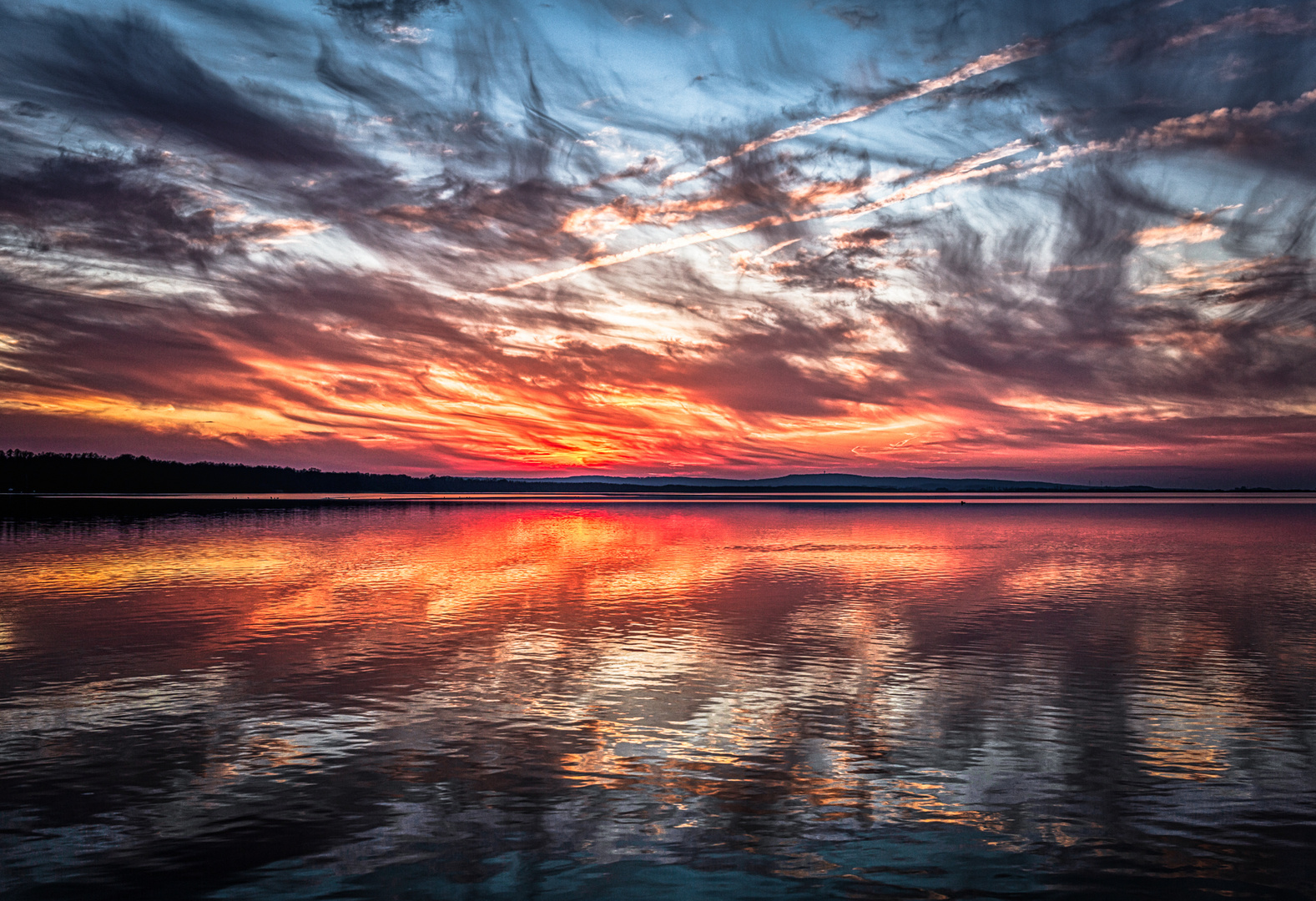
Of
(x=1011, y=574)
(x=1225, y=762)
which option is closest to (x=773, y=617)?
(x=1225, y=762)

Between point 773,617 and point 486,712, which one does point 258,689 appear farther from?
point 773,617

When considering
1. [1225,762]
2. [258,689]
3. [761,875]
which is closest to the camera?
[761,875]

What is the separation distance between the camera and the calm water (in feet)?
33.9

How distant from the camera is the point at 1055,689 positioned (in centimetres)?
1903

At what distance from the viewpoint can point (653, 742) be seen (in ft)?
49.4

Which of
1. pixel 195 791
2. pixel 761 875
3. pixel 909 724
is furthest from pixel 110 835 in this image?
pixel 909 724

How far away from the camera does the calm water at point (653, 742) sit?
10320 mm

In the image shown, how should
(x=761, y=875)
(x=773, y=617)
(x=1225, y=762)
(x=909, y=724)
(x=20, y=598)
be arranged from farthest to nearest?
(x=20, y=598)
(x=773, y=617)
(x=909, y=724)
(x=1225, y=762)
(x=761, y=875)

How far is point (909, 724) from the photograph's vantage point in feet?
53.0

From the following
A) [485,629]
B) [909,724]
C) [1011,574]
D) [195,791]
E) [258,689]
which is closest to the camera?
[195,791]

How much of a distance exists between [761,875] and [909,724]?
6.97m

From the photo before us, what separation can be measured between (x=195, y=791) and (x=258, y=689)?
6.29 metres

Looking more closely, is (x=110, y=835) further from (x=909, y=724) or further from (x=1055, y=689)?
(x=1055, y=689)

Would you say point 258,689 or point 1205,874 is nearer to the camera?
point 1205,874
